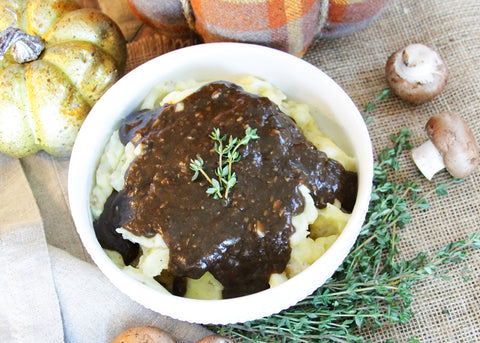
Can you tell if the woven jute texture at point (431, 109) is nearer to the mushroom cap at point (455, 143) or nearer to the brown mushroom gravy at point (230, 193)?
the mushroom cap at point (455, 143)

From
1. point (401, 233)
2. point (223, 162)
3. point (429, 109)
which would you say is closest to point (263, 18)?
point (223, 162)

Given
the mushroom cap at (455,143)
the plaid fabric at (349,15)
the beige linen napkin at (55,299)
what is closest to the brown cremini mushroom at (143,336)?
the beige linen napkin at (55,299)

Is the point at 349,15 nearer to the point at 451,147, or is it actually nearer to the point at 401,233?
the point at 451,147

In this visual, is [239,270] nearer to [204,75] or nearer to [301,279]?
[301,279]

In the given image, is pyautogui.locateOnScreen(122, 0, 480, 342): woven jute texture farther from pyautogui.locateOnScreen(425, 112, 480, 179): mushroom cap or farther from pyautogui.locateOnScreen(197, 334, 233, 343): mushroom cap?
pyautogui.locateOnScreen(197, 334, 233, 343): mushroom cap

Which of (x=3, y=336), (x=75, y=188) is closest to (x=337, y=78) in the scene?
(x=75, y=188)

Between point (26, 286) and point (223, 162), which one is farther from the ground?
point (223, 162)
